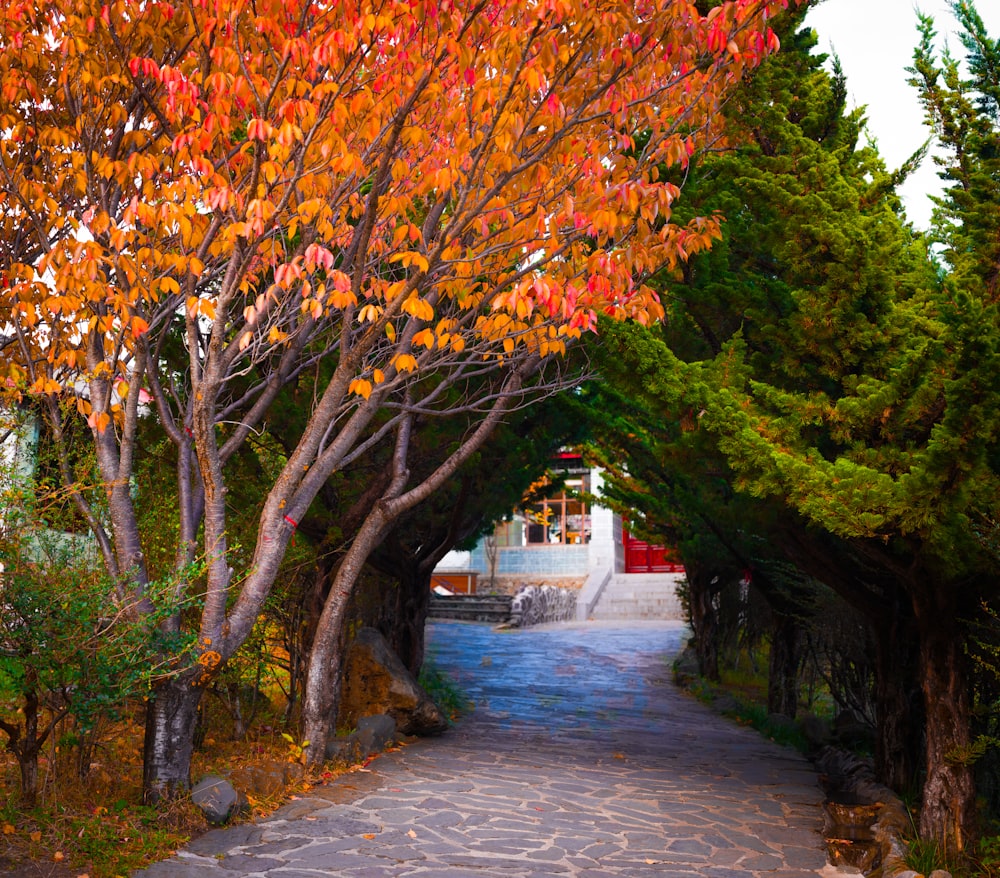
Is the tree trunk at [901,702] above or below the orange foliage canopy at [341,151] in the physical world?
below

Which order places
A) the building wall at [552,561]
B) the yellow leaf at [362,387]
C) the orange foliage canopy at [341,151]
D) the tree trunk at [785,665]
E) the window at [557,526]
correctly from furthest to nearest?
the window at [557,526] < the building wall at [552,561] < the tree trunk at [785,665] < the yellow leaf at [362,387] < the orange foliage canopy at [341,151]

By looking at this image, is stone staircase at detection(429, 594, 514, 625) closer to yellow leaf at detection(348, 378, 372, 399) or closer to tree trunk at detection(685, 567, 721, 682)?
tree trunk at detection(685, 567, 721, 682)

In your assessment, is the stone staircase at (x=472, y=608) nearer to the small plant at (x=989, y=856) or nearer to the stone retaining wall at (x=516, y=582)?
the stone retaining wall at (x=516, y=582)

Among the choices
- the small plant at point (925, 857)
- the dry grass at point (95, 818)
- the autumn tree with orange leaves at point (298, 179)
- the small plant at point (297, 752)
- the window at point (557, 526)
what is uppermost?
the autumn tree with orange leaves at point (298, 179)

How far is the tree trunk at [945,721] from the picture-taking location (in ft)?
21.0

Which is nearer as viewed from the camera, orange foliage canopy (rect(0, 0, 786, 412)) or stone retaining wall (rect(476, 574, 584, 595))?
orange foliage canopy (rect(0, 0, 786, 412))

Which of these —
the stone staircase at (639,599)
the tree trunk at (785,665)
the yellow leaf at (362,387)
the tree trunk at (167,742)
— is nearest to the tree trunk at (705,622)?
the tree trunk at (785,665)

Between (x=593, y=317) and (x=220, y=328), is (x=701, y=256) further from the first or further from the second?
(x=220, y=328)

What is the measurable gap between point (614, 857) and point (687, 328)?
4623 millimetres

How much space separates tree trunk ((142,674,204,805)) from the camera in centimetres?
660

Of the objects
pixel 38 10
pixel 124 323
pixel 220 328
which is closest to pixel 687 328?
pixel 220 328

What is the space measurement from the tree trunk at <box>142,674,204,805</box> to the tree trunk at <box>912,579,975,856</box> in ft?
17.7

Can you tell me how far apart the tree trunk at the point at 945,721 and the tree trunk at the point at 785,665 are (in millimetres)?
6477

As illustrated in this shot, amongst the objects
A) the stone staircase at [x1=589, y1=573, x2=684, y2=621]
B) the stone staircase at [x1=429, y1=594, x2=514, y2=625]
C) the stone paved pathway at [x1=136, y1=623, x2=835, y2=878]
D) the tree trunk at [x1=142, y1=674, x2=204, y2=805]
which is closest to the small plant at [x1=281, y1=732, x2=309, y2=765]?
the stone paved pathway at [x1=136, y1=623, x2=835, y2=878]
